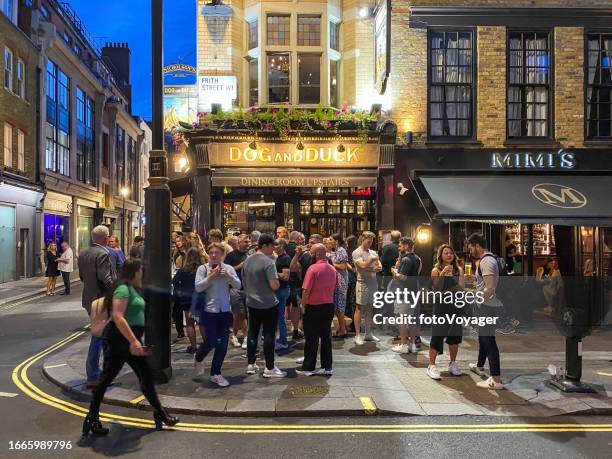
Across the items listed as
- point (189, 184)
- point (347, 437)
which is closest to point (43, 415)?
point (347, 437)

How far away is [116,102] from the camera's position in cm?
3988

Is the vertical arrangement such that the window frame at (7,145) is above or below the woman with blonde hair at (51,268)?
above

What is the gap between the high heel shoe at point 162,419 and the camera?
530 centimetres

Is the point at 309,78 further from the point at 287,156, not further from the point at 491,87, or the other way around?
the point at 491,87

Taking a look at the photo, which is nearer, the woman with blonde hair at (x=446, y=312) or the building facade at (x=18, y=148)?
the woman with blonde hair at (x=446, y=312)

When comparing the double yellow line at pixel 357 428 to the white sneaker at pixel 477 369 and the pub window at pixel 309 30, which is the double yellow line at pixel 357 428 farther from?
the pub window at pixel 309 30

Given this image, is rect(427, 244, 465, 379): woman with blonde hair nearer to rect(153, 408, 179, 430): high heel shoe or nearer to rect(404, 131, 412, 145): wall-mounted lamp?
rect(153, 408, 179, 430): high heel shoe

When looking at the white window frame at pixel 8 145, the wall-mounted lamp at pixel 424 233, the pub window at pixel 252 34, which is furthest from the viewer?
the white window frame at pixel 8 145

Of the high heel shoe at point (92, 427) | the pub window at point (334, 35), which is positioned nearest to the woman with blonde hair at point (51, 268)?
the pub window at point (334, 35)

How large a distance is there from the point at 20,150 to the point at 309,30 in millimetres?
15333

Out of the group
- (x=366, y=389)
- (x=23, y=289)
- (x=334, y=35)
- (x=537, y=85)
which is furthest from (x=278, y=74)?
(x=23, y=289)

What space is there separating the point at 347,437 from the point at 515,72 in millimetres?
10870

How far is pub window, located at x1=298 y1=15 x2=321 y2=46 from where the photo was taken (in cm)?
1425

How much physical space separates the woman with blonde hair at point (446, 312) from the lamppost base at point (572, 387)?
1.21 metres
